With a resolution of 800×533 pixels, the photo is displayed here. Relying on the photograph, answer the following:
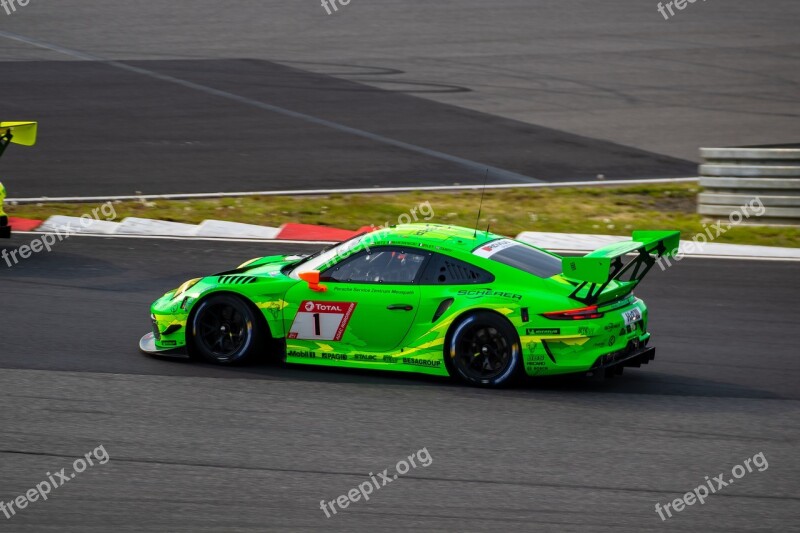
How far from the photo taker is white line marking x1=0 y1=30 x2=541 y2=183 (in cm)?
1836

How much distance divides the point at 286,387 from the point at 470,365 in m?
1.42

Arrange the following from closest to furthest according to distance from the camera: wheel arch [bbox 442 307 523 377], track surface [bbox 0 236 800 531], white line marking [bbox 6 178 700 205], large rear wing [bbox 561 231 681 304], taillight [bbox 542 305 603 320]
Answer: track surface [bbox 0 236 800 531] → large rear wing [bbox 561 231 681 304] → taillight [bbox 542 305 603 320] → wheel arch [bbox 442 307 523 377] → white line marking [bbox 6 178 700 205]

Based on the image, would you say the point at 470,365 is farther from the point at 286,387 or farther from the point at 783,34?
the point at 783,34

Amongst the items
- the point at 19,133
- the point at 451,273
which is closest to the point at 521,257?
the point at 451,273

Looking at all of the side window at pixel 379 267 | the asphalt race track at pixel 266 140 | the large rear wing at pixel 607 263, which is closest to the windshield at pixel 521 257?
the large rear wing at pixel 607 263

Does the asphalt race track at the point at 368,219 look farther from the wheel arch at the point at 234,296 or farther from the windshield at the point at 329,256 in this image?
the windshield at the point at 329,256

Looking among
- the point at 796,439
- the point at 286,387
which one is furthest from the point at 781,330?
the point at 286,387

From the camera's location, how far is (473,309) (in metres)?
8.91

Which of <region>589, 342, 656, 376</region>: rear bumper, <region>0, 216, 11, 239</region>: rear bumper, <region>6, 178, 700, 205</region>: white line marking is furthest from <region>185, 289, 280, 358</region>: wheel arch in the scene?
<region>6, 178, 700, 205</region>: white line marking

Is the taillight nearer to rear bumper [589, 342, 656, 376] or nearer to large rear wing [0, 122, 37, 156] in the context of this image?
rear bumper [589, 342, 656, 376]

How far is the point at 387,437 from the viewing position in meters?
7.93

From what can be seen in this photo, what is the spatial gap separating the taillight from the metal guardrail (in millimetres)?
7469

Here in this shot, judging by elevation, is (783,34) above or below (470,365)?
above

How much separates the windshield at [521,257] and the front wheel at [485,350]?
0.53 meters
